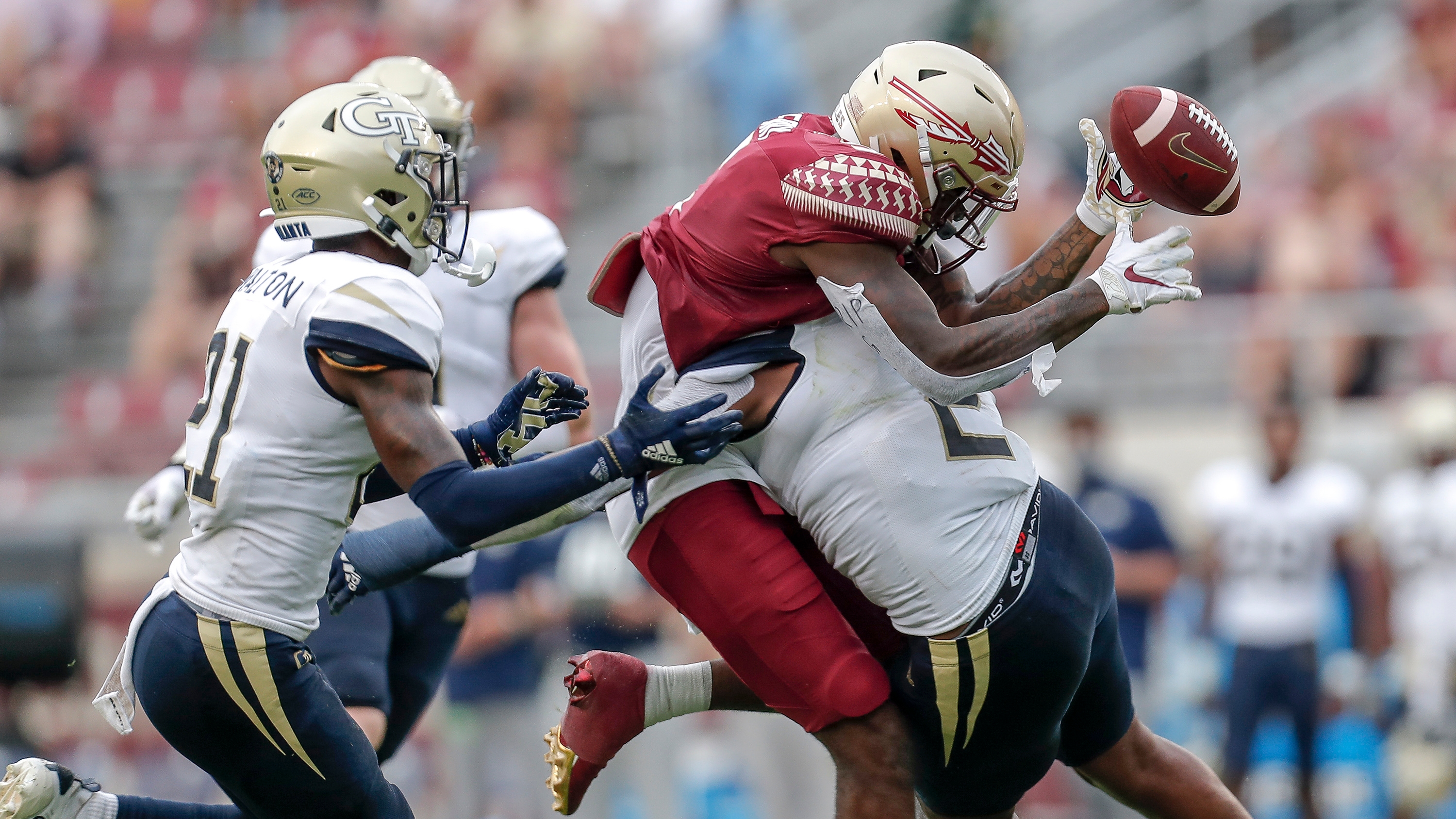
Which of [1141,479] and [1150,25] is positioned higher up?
[1150,25]

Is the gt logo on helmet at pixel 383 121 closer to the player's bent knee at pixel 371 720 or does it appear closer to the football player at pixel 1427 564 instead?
the player's bent knee at pixel 371 720

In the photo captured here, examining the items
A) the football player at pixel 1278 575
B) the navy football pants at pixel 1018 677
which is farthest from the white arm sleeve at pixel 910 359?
the football player at pixel 1278 575

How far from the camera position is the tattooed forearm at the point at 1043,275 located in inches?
Result: 161

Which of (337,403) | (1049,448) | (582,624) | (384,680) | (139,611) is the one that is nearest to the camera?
(337,403)

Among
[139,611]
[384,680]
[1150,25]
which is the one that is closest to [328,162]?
[139,611]

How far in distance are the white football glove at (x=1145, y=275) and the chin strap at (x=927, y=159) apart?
1.38 feet

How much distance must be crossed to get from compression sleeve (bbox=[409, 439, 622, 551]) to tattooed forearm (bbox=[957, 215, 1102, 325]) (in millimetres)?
1087

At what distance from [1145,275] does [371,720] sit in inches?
92.9

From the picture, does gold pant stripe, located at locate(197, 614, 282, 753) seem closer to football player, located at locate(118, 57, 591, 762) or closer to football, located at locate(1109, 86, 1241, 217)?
football player, located at locate(118, 57, 591, 762)

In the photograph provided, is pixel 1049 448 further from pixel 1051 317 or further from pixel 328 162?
pixel 328 162

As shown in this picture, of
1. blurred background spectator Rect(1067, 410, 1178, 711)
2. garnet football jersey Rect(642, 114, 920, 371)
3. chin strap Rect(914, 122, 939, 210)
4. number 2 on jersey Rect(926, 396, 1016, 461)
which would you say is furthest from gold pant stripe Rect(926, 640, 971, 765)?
blurred background spectator Rect(1067, 410, 1178, 711)

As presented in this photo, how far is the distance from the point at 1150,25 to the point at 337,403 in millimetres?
9488

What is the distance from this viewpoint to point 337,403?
11.4ft

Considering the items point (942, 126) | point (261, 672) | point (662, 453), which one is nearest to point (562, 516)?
point (662, 453)
